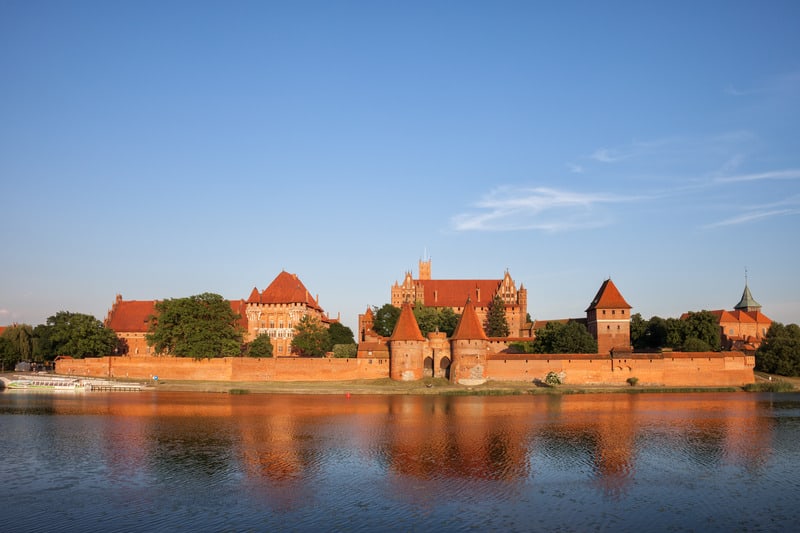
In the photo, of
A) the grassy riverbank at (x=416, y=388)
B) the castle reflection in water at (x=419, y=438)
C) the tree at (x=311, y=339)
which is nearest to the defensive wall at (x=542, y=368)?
the grassy riverbank at (x=416, y=388)

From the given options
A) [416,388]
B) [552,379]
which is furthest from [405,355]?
[552,379]

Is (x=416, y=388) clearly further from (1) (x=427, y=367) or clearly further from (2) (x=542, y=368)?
(2) (x=542, y=368)

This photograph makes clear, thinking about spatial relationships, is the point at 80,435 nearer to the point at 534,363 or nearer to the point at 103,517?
the point at 103,517

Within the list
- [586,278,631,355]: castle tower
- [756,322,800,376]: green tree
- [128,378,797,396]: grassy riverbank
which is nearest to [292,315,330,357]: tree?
[128,378,797,396]: grassy riverbank

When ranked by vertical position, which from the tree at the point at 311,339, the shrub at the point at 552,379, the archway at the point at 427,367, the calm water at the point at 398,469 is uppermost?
the tree at the point at 311,339

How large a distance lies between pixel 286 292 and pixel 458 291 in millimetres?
18835

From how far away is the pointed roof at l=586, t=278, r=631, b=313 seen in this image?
172 ft

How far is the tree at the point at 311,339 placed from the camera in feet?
179

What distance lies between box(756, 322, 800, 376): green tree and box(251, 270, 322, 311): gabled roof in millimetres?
36219

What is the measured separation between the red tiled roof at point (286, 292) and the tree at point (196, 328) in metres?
11.8

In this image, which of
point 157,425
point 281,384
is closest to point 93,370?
point 281,384

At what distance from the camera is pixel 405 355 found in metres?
45.6

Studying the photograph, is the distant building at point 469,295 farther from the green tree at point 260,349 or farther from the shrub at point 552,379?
the shrub at point 552,379

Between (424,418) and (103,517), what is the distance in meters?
17.4
